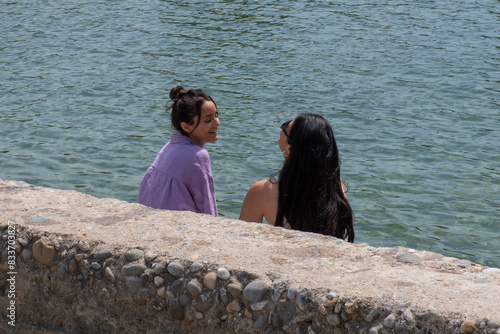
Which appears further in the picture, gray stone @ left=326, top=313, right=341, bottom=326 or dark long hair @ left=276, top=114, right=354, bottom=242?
dark long hair @ left=276, top=114, right=354, bottom=242

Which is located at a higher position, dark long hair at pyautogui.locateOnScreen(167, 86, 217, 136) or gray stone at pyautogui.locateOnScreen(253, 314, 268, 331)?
dark long hair at pyautogui.locateOnScreen(167, 86, 217, 136)

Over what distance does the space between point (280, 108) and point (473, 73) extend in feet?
12.3

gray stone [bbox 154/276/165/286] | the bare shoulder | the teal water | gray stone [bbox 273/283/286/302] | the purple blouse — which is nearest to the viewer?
gray stone [bbox 273/283/286/302]

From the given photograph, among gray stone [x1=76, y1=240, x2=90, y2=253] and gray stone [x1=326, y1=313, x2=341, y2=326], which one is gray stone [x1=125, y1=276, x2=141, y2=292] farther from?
gray stone [x1=326, y1=313, x2=341, y2=326]

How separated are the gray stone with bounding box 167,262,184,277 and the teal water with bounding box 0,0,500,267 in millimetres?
3726

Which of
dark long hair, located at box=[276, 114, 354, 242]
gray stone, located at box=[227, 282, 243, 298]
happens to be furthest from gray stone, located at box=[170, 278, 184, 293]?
dark long hair, located at box=[276, 114, 354, 242]

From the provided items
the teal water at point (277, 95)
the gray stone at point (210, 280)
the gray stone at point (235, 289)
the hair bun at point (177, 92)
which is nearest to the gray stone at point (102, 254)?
the gray stone at point (210, 280)

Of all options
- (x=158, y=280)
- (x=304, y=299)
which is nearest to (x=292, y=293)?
(x=304, y=299)

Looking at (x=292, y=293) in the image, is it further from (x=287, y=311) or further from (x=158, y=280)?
(x=158, y=280)

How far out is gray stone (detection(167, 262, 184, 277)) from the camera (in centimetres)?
289

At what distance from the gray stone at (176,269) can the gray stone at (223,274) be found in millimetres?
185

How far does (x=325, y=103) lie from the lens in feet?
33.7

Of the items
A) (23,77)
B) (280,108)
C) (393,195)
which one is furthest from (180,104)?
(23,77)

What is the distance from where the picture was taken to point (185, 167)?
447 centimetres
